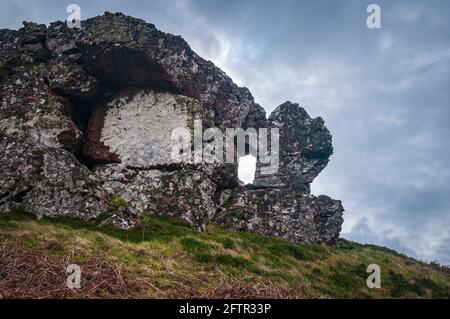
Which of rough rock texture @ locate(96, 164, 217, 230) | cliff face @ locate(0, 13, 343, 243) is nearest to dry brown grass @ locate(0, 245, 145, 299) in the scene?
cliff face @ locate(0, 13, 343, 243)

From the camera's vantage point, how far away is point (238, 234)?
24.7 m

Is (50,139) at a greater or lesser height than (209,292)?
greater

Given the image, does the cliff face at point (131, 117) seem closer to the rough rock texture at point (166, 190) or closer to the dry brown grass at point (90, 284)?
the rough rock texture at point (166, 190)

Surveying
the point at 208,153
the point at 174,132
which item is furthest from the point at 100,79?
the point at 208,153

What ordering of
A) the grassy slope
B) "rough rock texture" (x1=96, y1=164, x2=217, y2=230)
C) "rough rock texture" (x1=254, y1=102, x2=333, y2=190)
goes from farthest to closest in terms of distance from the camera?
"rough rock texture" (x1=254, y1=102, x2=333, y2=190) < "rough rock texture" (x1=96, y1=164, x2=217, y2=230) < the grassy slope

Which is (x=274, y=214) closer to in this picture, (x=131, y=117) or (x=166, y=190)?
(x=166, y=190)

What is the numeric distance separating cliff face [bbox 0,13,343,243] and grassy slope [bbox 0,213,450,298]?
10.0 ft

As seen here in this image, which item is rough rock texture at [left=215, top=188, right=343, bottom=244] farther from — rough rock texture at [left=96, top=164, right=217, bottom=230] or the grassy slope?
the grassy slope

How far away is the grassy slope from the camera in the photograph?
12.7 metres

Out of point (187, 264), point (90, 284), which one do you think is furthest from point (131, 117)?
point (90, 284)

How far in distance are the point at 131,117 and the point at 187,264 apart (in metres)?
A: 15.6
